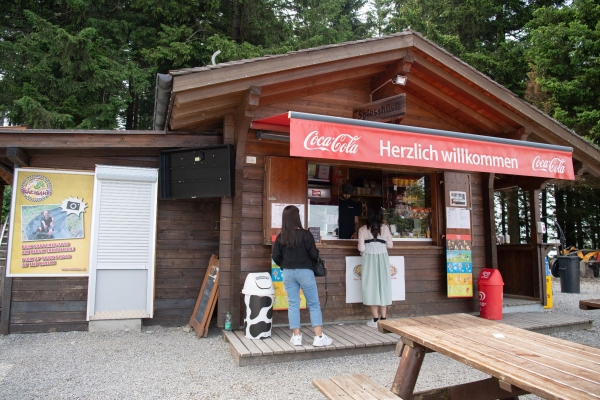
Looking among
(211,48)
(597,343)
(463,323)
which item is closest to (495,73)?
(211,48)

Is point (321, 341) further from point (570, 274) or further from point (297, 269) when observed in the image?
point (570, 274)

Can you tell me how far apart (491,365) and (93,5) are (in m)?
15.0

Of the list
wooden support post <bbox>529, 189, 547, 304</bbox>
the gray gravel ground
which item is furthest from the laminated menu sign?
the gray gravel ground

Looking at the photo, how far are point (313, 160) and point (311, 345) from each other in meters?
2.59

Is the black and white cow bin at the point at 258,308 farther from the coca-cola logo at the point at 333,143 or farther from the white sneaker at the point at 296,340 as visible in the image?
the coca-cola logo at the point at 333,143

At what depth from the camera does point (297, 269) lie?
181 inches

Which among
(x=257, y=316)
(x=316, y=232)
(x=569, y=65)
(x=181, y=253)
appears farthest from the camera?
(x=569, y=65)

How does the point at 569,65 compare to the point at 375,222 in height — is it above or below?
above

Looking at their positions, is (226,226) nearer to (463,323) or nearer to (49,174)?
(49,174)

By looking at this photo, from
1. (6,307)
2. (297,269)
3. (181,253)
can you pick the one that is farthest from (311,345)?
(6,307)

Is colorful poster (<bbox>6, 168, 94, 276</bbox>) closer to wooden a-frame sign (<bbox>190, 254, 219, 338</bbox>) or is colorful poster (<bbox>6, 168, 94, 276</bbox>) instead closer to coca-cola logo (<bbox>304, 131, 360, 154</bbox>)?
wooden a-frame sign (<bbox>190, 254, 219, 338</bbox>)

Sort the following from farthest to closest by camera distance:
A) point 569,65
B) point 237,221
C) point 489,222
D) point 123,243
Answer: point 569,65 → point 489,222 → point 123,243 → point 237,221

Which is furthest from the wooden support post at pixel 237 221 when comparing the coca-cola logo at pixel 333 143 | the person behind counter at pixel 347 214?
the person behind counter at pixel 347 214

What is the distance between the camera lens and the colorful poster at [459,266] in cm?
636
